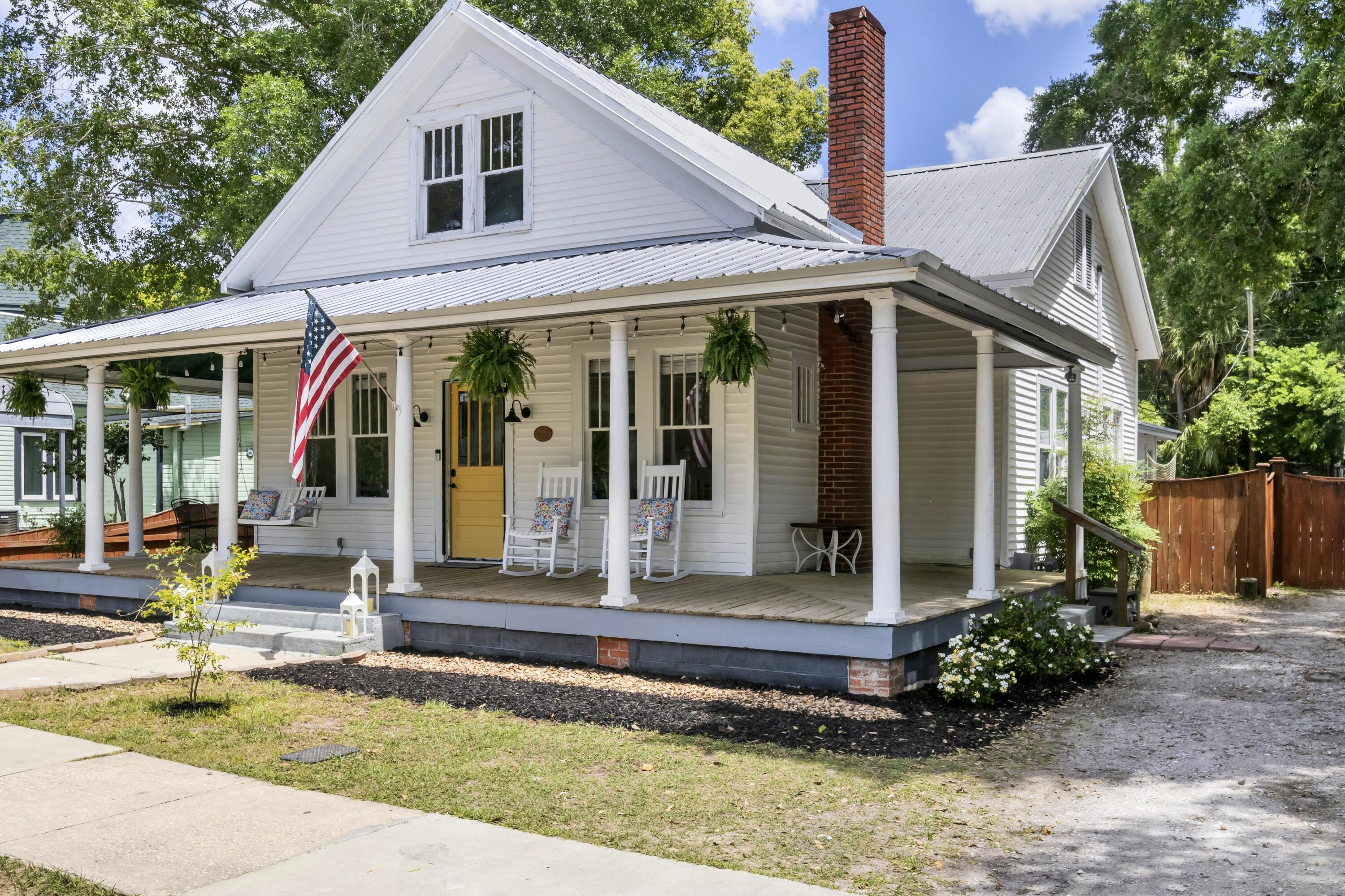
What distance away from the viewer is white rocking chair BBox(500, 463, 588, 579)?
10.8m

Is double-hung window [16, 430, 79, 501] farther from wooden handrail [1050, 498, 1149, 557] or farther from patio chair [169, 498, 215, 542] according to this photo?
wooden handrail [1050, 498, 1149, 557]

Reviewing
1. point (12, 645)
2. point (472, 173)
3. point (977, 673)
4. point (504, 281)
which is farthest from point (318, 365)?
point (977, 673)

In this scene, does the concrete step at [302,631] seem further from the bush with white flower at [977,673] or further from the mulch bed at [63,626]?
the bush with white flower at [977,673]

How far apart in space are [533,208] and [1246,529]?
972cm

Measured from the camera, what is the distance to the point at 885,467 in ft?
25.0

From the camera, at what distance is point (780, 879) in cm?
412

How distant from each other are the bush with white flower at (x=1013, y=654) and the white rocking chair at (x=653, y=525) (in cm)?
289

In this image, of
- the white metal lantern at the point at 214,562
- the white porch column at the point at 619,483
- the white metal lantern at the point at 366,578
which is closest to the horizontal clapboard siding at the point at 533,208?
the white porch column at the point at 619,483

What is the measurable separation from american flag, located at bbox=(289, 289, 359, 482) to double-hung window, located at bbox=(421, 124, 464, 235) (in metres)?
3.54

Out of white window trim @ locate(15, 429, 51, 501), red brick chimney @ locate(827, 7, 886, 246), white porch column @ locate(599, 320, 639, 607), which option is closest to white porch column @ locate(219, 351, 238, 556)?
white porch column @ locate(599, 320, 639, 607)

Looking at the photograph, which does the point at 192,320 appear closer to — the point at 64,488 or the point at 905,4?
the point at 64,488

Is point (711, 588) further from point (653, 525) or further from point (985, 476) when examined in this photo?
point (985, 476)

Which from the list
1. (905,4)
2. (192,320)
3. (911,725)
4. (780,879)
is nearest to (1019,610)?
(911,725)

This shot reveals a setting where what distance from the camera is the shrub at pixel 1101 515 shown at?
1224cm
